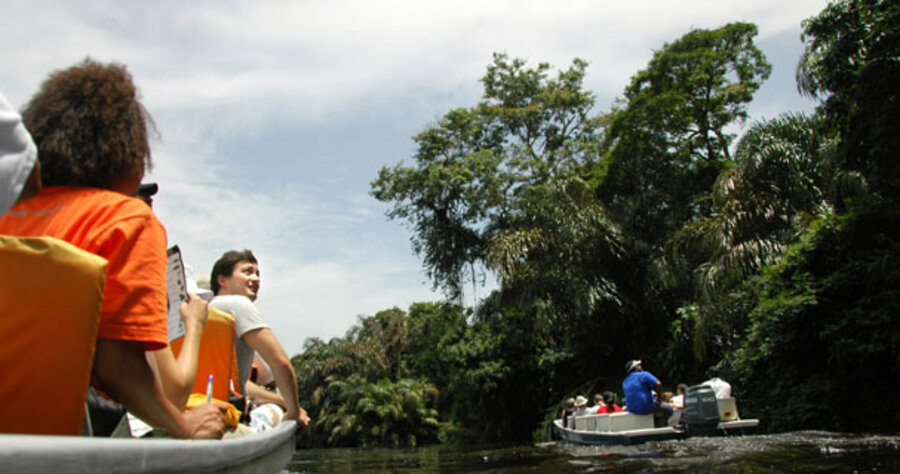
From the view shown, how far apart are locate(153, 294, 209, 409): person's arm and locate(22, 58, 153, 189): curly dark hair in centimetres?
50

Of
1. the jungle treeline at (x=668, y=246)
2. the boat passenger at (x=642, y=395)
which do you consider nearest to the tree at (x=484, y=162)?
the jungle treeline at (x=668, y=246)

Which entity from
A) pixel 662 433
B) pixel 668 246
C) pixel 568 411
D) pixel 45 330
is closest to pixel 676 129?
pixel 668 246

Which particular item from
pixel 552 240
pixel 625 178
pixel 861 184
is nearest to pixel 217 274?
pixel 861 184

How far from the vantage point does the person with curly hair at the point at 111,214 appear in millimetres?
1677

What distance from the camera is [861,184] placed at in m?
13.8

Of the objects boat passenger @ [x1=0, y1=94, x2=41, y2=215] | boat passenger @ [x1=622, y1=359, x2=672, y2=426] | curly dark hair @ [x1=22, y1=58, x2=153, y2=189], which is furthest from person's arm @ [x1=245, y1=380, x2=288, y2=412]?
boat passenger @ [x1=622, y1=359, x2=672, y2=426]

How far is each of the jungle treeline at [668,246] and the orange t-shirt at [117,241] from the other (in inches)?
503

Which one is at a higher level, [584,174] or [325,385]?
[584,174]

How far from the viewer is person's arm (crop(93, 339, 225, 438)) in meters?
1.70

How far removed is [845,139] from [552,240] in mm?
8535

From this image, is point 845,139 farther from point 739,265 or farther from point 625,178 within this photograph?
point 625,178

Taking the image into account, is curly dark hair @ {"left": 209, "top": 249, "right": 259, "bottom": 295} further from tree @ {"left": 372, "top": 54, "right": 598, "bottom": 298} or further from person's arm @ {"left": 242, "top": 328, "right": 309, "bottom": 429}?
tree @ {"left": 372, "top": 54, "right": 598, "bottom": 298}

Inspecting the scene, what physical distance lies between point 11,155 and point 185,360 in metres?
1.05

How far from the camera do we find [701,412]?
35.2ft
